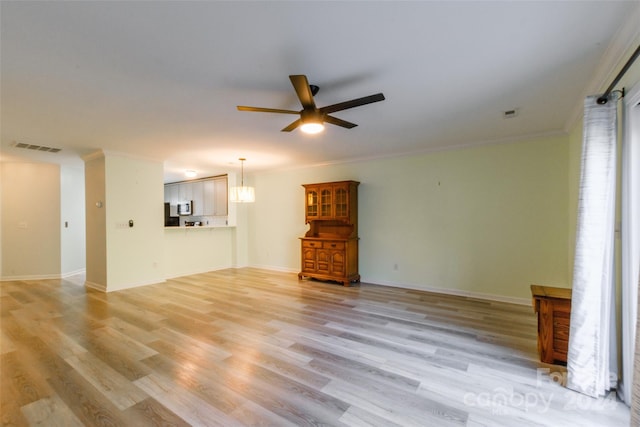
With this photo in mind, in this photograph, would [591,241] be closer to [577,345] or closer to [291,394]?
[577,345]

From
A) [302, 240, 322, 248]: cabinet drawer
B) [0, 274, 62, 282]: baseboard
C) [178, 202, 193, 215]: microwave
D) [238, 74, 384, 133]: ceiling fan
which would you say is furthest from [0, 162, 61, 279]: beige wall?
[238, 74, 384, 133]: ceiling fan

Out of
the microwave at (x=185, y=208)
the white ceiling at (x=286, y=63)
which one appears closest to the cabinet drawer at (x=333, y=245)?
the white ceiling at (x=286, y=63)

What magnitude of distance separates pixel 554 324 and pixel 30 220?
8.89 m

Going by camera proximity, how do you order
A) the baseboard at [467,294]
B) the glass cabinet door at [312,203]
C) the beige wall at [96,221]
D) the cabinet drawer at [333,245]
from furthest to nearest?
the glass cabinet door at [312,203] → the cabinet drawer at [333,245] → the beige wall at [96,221] → the baseboard at [467,294]

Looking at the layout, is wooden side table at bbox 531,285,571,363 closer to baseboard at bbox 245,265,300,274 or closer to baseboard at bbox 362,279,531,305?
baseboard at bbox 362,279,531,305

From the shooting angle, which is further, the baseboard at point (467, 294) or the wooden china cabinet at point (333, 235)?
the wooden china cabinet at point (333, 235)

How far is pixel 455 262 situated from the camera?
455cm

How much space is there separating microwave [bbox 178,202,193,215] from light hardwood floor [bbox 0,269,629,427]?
12.7ft

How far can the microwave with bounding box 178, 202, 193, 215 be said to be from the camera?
25.5 ft

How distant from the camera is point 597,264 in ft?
6.51

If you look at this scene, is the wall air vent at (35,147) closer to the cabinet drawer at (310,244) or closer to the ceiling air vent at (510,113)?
the cabinet drawer at (310,244)

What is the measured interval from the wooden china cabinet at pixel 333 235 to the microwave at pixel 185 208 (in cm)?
387

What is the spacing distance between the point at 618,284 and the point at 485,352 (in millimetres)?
1160

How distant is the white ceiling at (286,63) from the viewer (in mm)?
1624
